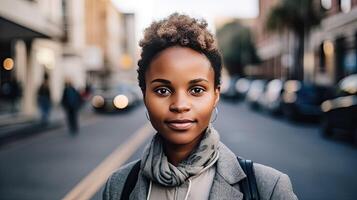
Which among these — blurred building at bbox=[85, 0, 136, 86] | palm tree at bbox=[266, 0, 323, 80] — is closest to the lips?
palm tree at bbox=[266, 0, 323, 80]

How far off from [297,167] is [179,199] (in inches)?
314

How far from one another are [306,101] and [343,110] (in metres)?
6.16

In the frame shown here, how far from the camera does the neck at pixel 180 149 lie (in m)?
1.79

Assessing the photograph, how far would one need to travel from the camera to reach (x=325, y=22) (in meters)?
32.7

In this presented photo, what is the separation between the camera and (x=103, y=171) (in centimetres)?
881

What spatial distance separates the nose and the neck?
145 mm

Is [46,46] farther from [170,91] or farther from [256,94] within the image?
[170,91]

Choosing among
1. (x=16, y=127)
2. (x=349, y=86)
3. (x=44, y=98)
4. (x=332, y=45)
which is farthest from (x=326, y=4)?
(x=16, y=127)

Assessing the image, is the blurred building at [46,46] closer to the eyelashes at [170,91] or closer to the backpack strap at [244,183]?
the backpack strap at [244,183]

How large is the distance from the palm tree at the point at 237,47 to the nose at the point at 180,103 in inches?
2219

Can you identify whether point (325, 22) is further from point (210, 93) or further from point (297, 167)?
point (210, 93)

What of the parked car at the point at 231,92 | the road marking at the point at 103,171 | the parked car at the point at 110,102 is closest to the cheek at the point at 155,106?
the road marking at the point at 103,171

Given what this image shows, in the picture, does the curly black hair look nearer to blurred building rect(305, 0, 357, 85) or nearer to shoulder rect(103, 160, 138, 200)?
shoulder rect(103, 160, 138, 200)

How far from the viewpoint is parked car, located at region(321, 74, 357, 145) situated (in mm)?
12711
